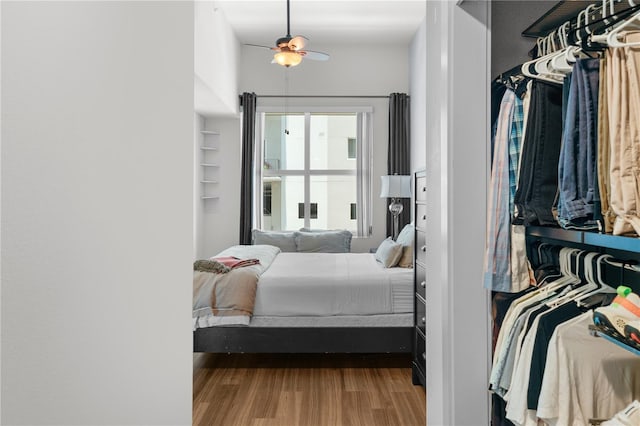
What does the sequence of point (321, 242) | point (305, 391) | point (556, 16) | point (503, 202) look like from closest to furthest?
point (503, 202), point (556, 16), point (305, 391), point (321, 242)

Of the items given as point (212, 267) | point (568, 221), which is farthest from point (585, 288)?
point (212, 267)

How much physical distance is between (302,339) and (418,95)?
10.6ft

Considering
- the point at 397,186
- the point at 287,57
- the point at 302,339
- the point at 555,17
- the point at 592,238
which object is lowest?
the point at 302,339

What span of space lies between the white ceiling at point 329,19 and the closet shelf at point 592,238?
3862 millimetres

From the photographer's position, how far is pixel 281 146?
629 centimetres

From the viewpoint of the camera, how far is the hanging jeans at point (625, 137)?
109 cm

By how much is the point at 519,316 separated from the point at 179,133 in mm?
1195

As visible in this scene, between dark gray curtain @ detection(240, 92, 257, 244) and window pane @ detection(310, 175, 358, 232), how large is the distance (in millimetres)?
852

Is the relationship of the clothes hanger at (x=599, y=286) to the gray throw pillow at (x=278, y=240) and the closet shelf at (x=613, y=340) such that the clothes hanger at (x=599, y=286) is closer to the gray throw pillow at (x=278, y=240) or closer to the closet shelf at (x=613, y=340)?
the closet shelf at (x=613, y=340)

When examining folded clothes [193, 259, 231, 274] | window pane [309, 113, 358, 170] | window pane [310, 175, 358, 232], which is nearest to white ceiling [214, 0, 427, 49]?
window pane [309, 113, 358, 170]

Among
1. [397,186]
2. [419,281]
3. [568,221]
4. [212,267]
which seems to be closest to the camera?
[568,221]

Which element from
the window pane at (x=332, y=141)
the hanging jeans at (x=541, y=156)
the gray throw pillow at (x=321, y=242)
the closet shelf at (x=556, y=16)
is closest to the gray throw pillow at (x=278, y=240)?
the gray throw pillow at (x=321, y=242)

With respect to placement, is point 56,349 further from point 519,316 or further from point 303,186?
point 303,186

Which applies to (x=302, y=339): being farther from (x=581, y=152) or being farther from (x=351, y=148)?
(x=351, y=148)
